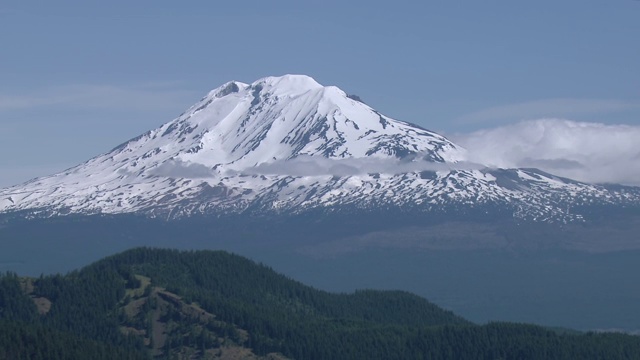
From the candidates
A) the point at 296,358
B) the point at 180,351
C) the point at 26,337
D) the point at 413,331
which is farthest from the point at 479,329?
the point at 26,337

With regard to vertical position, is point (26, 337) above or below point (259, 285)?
below

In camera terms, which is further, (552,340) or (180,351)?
(552,340)

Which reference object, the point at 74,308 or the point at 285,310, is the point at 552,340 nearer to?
the point at 285,310

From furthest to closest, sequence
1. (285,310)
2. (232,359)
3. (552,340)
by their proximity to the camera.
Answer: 1. (285,310)
2. (552,340)
3. (232,359)

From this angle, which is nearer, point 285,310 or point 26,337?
point 26,337

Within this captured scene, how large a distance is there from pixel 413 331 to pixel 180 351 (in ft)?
62.6

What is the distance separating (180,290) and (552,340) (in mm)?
27369

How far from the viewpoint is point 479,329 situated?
11650 centimetres

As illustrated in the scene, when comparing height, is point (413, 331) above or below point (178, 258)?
below

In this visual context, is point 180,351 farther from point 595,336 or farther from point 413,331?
point 595,336

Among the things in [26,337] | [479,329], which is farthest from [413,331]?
[26,337]

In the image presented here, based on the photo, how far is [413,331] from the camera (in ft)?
387

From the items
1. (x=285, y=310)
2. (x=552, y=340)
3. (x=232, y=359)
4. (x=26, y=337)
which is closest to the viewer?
(x=26, y=337)

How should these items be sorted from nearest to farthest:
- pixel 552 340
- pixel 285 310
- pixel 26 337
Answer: pixel 26 337
pixel 552 340
pixel 285 310
